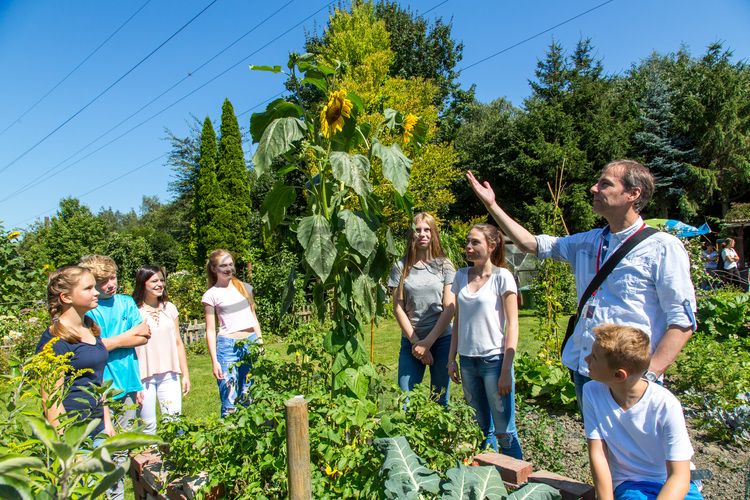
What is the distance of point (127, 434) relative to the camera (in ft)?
2.82

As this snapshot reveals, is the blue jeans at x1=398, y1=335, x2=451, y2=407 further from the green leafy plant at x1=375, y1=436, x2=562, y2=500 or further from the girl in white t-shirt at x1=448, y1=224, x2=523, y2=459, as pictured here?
the green leafy plant at x1=375, y1=436, x2=562, y2=500

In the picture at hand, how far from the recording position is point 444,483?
5.08 ft

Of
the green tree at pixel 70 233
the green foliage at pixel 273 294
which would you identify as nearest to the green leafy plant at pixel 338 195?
the green foliage at pixel 273 294

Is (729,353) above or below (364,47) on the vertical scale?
below

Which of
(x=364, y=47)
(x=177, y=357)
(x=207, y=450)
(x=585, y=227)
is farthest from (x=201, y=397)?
(x=585, y=227)

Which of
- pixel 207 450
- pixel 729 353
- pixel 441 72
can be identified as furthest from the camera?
pixel 441 72

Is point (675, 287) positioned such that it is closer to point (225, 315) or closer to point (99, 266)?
point (225, 315)

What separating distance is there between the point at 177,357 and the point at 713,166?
A: 21.4m

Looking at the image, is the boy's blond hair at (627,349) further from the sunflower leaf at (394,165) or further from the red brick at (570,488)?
the sunflower leaf at (394,165)

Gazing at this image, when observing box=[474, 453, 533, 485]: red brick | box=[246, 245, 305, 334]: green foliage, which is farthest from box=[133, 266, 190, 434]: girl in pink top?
box=[246, 245, 305, 334]: green foliage

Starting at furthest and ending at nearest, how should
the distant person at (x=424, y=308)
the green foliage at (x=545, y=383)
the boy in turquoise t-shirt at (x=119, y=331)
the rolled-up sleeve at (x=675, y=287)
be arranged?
the green foliage at (x=545, y=383) → the distant person at (x=424, y=308) → the boy in turquoise t-shirt at (x=119, y=331) → the rolled-up sleeve at (x=675, y=287)

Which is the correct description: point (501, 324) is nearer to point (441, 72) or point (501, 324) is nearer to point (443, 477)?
→ point (443, 477)

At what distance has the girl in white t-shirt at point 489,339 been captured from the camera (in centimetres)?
276

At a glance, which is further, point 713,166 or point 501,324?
point 713,166
